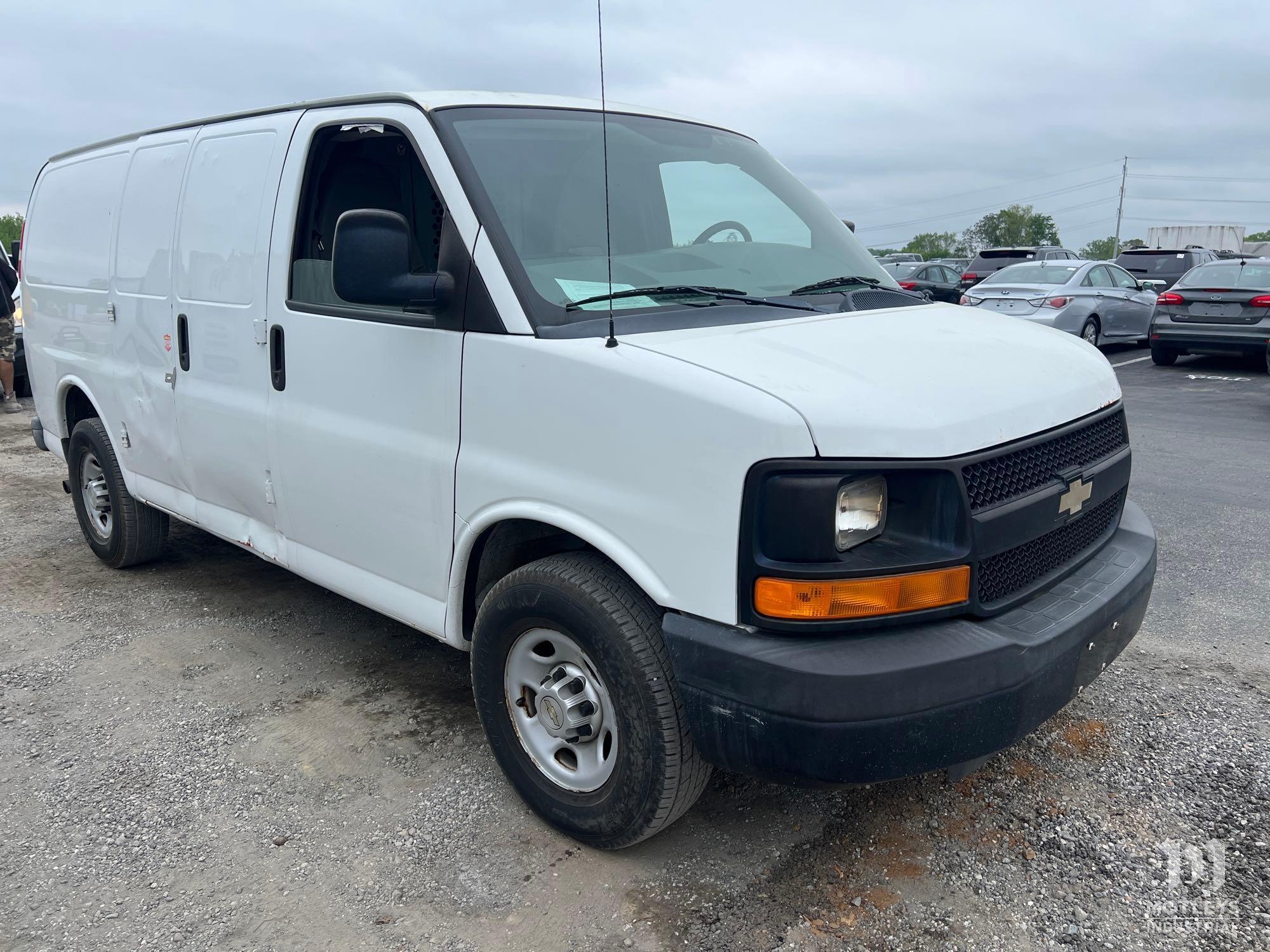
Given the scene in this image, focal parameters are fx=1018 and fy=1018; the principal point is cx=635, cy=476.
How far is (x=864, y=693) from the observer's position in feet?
7.53

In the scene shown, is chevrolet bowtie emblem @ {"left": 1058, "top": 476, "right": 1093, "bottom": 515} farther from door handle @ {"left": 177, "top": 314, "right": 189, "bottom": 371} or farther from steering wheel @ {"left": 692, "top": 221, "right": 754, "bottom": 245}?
door handle @ {"left": 177, "top": 314, "right": 189, "bottom": 371}

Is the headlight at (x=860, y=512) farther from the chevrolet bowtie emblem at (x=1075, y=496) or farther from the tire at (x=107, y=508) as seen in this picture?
the tire at (x=107, y=508)

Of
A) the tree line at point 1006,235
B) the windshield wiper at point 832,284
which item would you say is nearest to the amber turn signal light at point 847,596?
the windshield wiper at point 832,284

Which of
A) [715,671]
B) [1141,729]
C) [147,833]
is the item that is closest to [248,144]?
[147,833]

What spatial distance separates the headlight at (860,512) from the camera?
93.7 inches

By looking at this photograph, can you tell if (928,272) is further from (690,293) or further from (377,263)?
(377,263)

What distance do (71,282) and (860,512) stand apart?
4500 millimetres

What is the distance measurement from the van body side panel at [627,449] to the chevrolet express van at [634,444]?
10 millimetres

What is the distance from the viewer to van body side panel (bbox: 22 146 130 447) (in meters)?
4.88

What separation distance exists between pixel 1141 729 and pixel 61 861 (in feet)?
11.3

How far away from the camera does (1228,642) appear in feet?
14.1

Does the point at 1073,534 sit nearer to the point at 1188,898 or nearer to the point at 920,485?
the point at 920,485

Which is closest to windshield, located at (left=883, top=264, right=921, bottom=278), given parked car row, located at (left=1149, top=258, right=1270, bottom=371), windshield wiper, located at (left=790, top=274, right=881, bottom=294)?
parked car row, located at (left=1149, top=258, right=1270, bottom=371)

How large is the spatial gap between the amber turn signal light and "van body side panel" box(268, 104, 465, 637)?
1134 mm
